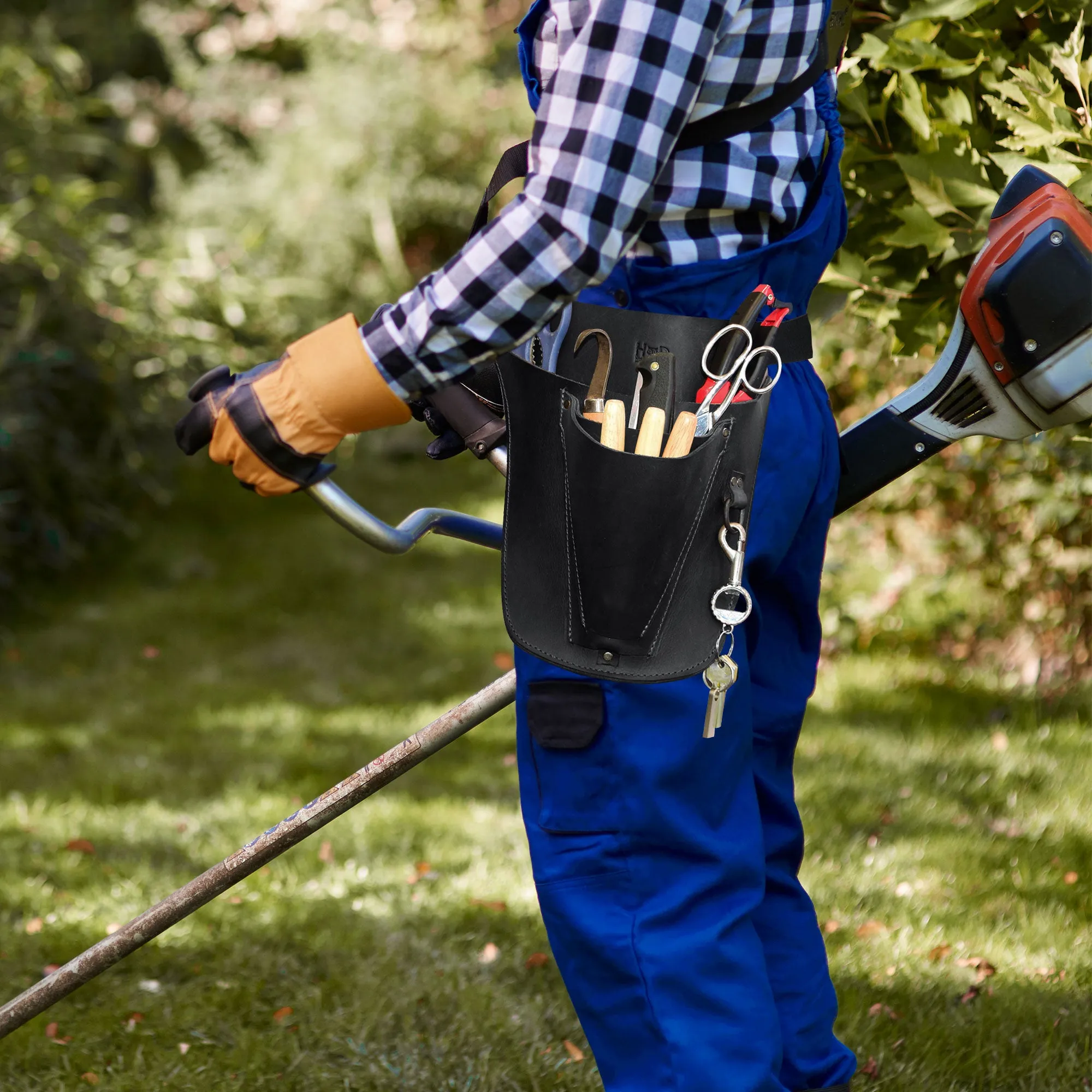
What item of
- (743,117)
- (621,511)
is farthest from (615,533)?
(743,117)

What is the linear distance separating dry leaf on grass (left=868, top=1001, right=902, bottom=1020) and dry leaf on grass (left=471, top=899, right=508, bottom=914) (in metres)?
0.84

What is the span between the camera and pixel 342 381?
147cm

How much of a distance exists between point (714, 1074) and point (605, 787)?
363 mm

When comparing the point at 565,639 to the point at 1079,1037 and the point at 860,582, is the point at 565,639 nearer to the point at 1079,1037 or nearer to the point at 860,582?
the point at 1079,1037

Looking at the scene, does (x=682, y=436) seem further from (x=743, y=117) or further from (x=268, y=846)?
(x=268, y=846)

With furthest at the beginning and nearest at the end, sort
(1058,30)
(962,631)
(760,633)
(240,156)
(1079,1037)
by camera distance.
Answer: (240,156), (962,631), (1079,1037), (1058,30), (760,633)

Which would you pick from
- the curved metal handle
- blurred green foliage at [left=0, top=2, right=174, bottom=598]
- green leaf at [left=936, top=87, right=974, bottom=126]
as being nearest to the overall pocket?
the curved metal handle

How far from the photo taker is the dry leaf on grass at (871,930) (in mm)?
2650

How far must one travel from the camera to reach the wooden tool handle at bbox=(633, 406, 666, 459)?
152cm

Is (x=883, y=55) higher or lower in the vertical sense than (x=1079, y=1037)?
higher

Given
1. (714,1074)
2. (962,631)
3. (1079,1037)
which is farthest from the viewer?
(962,631)

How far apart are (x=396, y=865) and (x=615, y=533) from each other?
1847 mm

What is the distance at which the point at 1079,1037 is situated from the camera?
7.41ft

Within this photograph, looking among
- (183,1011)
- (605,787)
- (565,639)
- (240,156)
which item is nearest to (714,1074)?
(605,787)
